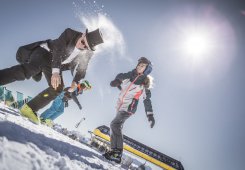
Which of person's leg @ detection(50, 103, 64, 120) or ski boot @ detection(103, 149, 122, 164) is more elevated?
person's leg @ detection(50, 103, 64, 120)

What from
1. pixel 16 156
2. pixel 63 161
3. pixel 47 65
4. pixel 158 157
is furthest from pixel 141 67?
pixel 158 157

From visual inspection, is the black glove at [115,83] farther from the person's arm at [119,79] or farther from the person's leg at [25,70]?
the person's leg at [25,70]

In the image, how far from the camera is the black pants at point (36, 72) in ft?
10.5

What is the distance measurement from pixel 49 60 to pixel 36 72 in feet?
1.09

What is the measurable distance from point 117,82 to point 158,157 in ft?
19.5

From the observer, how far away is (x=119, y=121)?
4355 mm

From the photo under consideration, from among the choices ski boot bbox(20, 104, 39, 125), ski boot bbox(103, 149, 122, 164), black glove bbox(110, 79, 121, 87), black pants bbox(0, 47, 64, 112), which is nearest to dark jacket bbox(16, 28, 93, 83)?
black pants bbox(0, 47, 64, 112)

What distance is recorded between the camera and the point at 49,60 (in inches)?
146

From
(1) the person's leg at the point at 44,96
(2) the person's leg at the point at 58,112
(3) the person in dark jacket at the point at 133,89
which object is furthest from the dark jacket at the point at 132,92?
(2) the person's leg at the point at 58,112

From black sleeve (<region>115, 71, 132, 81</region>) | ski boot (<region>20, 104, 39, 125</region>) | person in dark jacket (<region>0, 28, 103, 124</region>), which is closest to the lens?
person in dark jacket (<region>0, 28, 103, 124</region>)

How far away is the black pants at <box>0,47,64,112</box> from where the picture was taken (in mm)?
3208

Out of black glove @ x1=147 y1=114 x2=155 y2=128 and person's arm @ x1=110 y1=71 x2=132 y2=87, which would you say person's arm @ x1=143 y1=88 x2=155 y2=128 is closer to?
black glove @ x1=147 y1=114 x2=155 y2=128

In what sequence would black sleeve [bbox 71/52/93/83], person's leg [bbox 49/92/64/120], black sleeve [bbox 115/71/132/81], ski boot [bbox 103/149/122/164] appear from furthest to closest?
person's leg [bbox 49/92/64/120], black sleeve [bbox 115/71/132/81], black sleeve [bbox 71/52/93/83], ski boot [bbox 103/149/122/164]

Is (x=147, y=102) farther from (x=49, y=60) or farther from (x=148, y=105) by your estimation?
(x=49, y=60)
